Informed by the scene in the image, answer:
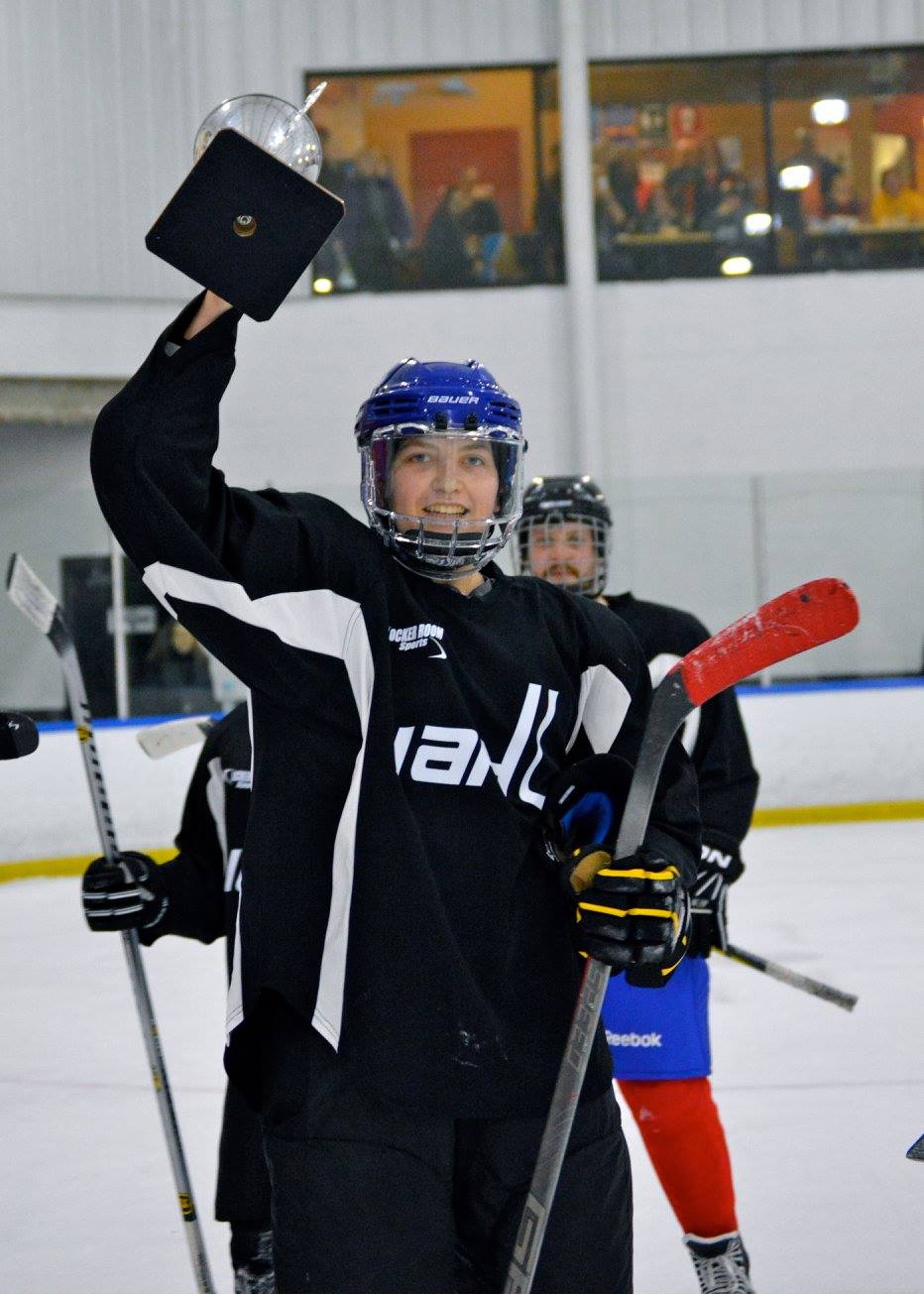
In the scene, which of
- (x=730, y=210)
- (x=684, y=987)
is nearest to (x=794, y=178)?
(x=730, y=210)

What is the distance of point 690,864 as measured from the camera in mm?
1396

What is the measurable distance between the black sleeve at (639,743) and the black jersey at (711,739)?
71 cm

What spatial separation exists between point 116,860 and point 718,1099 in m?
1.53

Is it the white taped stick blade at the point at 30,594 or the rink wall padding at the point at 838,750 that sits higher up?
the white taped stick blade at the point at 30,594

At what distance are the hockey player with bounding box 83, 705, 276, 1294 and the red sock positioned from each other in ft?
1.66

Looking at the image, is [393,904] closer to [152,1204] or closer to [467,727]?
[467,727]

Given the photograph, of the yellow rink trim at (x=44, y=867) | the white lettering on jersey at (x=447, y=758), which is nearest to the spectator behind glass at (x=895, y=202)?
the yellow rink trim at (x=44, y=867)

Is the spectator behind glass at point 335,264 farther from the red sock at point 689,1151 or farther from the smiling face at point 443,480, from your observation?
the smiling face at point 443,480

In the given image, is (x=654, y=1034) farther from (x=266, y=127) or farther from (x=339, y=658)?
(x=266, y=127)

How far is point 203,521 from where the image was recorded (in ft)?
3.85

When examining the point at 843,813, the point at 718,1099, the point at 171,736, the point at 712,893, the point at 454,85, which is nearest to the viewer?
the point at 712,893

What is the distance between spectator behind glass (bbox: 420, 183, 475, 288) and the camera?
845 cm

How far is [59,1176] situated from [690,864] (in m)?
1.70

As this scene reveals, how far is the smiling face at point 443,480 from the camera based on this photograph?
1.39 m
